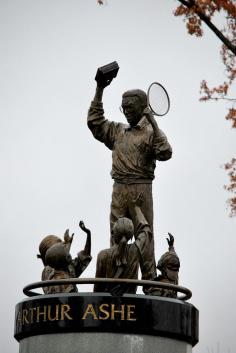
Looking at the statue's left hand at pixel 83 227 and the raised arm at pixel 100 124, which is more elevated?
the raised arm at pixel 100 124

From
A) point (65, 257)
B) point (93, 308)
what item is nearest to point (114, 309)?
point (93, 308)

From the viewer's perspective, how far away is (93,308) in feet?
47.4

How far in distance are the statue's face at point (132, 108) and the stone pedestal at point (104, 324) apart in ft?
11.3

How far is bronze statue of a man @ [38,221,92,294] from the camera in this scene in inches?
603

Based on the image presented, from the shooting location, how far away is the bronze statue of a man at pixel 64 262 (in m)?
15.3

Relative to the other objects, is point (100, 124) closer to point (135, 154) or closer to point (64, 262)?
point (135, 154)

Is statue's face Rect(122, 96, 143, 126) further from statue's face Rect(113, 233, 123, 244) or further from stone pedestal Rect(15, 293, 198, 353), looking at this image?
stone pedestal Rect(15, 293, 198, 353)

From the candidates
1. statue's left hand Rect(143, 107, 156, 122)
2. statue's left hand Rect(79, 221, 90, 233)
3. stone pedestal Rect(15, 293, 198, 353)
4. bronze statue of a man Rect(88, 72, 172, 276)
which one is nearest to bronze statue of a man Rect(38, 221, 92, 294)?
statue's left hand Rect(79, 221, 90, 233)

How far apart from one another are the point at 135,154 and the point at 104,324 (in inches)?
135

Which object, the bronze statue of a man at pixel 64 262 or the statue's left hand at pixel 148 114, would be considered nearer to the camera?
the bronze statue of a man at pixel 64 262

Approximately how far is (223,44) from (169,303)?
6.78 metres

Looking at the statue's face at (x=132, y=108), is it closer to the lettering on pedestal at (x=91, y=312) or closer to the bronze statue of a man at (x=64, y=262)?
the bronze statue of a man at (x=64, y=262)

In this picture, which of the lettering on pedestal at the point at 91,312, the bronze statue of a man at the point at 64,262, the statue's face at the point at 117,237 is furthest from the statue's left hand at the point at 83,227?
the lettering on pedestal at the point at 91,312

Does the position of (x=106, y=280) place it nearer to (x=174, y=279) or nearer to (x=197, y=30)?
(x=174, y=279)
